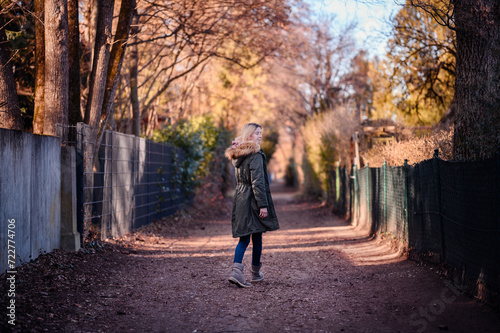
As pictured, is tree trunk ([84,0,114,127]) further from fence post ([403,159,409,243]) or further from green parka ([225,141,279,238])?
Result: fence post ([403,159,409,243])

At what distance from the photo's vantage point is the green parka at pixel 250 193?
22.1 ft

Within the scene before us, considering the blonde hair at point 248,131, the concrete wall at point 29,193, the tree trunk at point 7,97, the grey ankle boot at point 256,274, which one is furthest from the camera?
the tree trunk at point 7,97

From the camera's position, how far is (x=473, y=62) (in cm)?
778

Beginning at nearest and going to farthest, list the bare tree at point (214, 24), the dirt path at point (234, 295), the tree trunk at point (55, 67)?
the dirt path at point (234, 295)
the tree trunk at point (55, 67)
the bare tree at point (214, 24)

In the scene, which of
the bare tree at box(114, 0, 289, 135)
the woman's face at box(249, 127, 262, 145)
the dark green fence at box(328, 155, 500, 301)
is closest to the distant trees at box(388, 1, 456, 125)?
the bare tree at box(114, 0, 289, 135)

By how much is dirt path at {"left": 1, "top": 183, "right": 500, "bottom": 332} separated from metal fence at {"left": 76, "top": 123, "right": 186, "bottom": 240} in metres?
0.65

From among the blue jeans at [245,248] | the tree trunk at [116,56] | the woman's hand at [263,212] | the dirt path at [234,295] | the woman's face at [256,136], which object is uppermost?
the tree trunk at [116,56]

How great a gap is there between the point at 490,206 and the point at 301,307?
223 cm

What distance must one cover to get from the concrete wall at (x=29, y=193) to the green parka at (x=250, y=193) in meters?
2.64

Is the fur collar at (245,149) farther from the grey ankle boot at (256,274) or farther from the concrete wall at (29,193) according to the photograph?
the concrete wall at (29,193)

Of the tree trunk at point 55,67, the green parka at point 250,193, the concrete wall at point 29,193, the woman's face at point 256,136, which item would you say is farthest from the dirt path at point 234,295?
the tree trunk at point 55,67

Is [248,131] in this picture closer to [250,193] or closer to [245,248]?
[250,193]

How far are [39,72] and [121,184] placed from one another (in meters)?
3.26

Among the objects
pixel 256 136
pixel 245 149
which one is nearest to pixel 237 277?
pixel 245 149
